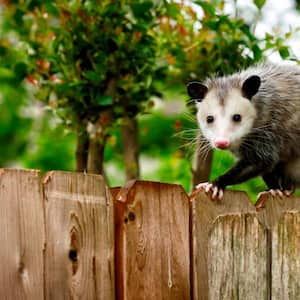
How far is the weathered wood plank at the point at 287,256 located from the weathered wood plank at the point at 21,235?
0.66 meters

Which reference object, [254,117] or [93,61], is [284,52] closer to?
[254,117]

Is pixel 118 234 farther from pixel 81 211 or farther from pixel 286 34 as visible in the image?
pixel 286 34

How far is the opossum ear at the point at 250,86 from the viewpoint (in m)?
3.17

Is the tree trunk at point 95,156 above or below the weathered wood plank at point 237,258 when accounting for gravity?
above

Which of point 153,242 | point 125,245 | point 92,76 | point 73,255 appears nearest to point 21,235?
point 73,255

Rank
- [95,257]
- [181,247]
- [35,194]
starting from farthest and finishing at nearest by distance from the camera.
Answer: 1. [181,247]
2. [95,257]
3. [35,194]

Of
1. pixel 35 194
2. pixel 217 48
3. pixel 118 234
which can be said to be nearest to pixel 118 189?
pixel 118 234

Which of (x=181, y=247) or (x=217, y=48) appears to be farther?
(x=217, y=48)

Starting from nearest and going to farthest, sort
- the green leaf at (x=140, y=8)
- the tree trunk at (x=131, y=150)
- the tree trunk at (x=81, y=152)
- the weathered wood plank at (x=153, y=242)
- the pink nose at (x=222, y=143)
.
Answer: the weathered wood plank at (x=153, y=242) < the pink nose at (x=222, y=143) < the green leaf at (x=140, y=8) < the tree trunk at (x=81, y=152) < the tree trunk at (x=131, y=150)

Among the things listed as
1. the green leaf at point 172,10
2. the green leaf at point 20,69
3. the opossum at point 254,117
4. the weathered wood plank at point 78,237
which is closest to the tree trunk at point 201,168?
the opossum at point 254,117

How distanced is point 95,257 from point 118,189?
246 mm

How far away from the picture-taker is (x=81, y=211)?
2.28m

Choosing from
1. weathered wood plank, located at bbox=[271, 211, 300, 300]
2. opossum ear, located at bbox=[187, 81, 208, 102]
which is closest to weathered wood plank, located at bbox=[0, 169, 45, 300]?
weathered wood plank, located at bbox=[271, 211, 300, 300]

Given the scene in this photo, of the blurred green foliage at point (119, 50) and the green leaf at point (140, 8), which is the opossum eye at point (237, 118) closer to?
the blurred green foliage at point (119, 50)
